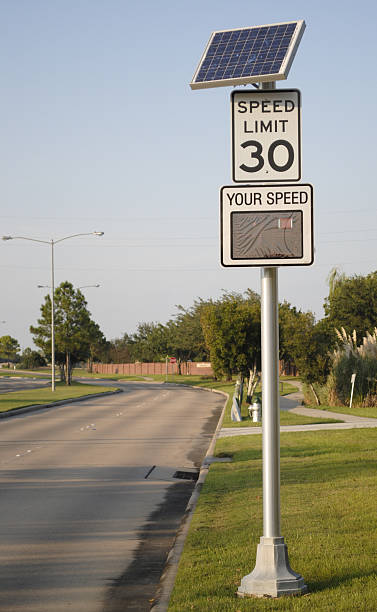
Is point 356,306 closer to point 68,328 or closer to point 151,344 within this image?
point 68,328

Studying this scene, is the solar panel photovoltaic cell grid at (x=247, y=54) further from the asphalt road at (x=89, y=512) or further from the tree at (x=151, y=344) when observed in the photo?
the tree at (x=151, y=344)

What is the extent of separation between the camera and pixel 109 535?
9.57 metres

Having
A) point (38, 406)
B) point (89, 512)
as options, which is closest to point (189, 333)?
point (38, 406)

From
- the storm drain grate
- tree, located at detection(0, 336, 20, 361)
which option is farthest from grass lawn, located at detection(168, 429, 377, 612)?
tree, located at detection(0, 336, 20, 361)

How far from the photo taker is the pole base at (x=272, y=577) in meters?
6.12

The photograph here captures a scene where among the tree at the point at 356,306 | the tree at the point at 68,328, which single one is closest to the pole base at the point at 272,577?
the tree at the point at 356,306

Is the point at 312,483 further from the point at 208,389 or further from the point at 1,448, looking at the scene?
the point at 208,389

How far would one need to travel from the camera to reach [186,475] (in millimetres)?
14852

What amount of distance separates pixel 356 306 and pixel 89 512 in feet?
162

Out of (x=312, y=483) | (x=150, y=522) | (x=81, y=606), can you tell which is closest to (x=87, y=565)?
(x=81, y=606)

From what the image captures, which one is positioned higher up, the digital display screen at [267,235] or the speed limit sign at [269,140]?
the speed limit sign at [269,140]

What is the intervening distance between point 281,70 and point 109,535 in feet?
19.1

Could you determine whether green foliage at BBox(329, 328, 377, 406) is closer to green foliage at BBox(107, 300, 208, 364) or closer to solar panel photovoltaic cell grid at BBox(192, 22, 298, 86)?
solar panel photovoltaic cell grid at BBox(192, 22, 298, 86)

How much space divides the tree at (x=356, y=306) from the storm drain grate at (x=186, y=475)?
139 ft
